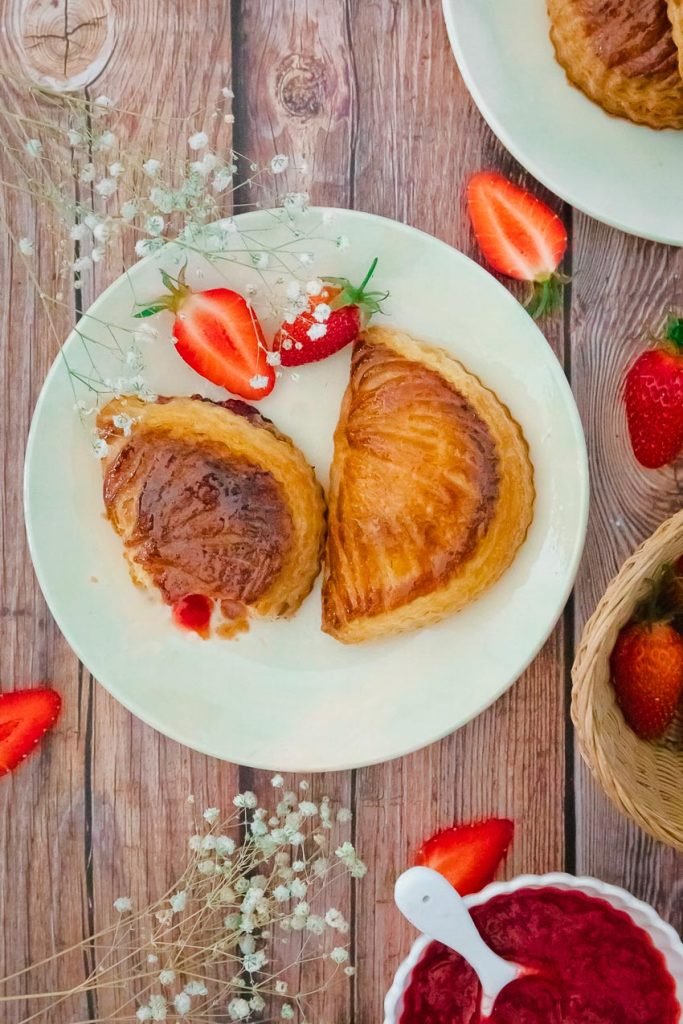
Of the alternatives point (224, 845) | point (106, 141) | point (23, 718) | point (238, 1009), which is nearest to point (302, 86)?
point (106, 141)

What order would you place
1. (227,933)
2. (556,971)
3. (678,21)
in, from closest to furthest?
1. (678,21)
2. (556,971)
3. (227,933)

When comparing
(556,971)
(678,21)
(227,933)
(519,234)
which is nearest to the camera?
(678,21)

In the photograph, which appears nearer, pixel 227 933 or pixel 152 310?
pixel 152 310

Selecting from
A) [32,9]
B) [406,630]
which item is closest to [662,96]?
[406,630]

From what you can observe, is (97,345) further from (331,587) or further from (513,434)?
(513,434)

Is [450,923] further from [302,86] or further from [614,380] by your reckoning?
[302,86]

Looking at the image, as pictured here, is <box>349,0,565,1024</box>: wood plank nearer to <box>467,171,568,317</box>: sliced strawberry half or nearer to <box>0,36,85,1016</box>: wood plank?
<box>467,171,568,317</box>: sliced strawberry half
